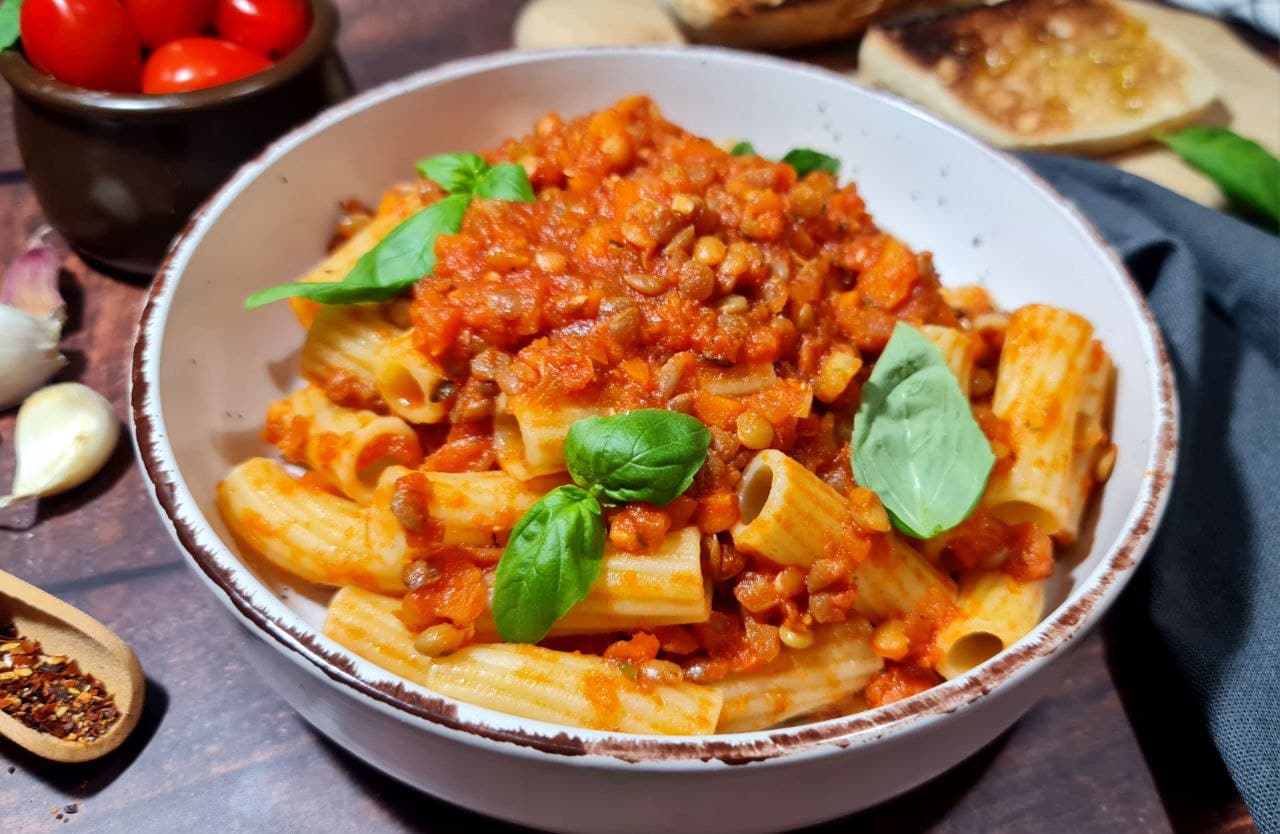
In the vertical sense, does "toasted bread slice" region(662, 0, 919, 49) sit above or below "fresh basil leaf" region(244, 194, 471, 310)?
below

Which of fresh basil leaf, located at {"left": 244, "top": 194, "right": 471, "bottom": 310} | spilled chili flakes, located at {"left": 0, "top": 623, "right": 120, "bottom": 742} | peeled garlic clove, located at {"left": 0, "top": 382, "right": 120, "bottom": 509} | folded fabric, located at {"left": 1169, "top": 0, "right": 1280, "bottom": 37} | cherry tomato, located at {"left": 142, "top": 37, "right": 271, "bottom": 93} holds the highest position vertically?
cherry tomato, located at {"left": 142, "top": 37, "right": 271, "bottom": 93}

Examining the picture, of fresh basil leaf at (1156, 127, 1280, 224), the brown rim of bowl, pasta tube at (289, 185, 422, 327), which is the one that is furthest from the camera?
fresh basil leaf at (1156, 127, 1280, 224)

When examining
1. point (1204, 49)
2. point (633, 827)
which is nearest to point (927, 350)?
point (633, 827)

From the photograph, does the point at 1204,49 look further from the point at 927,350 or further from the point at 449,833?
the point at 449,833

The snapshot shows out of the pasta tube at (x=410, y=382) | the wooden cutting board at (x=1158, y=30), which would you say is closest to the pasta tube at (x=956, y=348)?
the pasta tube at (x=410, y=382)

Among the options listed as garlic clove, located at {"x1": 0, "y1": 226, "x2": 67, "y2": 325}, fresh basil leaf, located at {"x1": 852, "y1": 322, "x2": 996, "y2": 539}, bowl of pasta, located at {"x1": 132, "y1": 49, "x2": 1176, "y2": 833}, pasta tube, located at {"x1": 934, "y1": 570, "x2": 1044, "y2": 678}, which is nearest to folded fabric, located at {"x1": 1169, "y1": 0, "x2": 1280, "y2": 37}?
bowl of pasta, located at {"x1": 132, "y1": 49, "x2": 1176, "y2": 833}

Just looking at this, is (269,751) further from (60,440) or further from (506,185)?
(506,185)

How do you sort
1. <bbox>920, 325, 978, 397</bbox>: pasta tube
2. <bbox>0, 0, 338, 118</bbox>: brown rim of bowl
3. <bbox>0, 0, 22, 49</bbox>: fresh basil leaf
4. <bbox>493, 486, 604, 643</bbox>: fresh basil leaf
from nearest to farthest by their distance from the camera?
1. <bbox>493, 486, 604, 643</bbox>: fresh basil leaf
2. <bbox>920, 325, 978, 397</bbox>: pasta tube
3. <bbox>0, 0, 338, 118</bbox>: brown rim of bowl
4. <bbox>0, 0, 22, 49</bbox>: fresh basil leaf

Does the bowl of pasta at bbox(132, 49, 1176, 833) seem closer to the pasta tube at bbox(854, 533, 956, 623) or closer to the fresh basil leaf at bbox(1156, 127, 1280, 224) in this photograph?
the pasta tube at bbox(854, 533, 956, 623)
